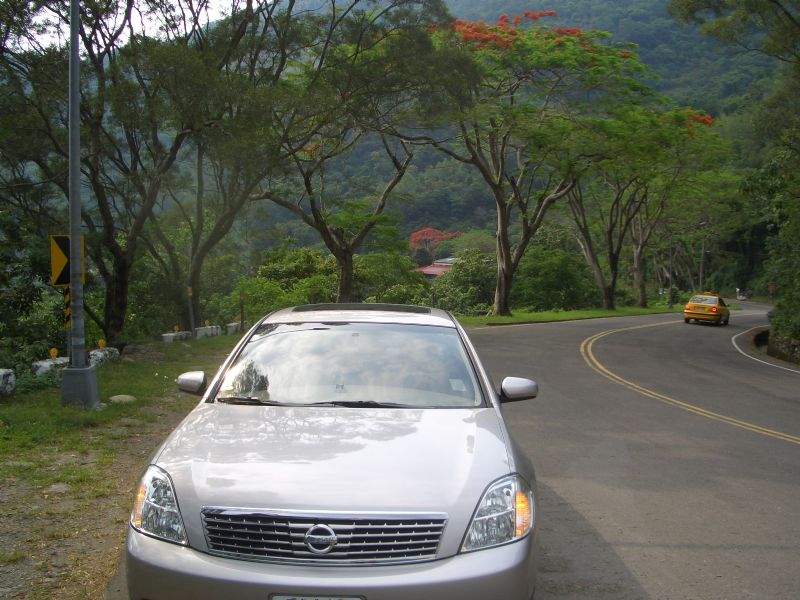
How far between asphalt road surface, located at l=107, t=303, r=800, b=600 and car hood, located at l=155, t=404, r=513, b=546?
120 centimetres

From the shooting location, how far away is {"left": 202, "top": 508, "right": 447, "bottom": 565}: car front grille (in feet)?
11.3

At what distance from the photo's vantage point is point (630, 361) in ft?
66.6

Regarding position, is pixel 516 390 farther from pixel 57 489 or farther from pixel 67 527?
pixel 57 489

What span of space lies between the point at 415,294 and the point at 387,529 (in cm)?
3744

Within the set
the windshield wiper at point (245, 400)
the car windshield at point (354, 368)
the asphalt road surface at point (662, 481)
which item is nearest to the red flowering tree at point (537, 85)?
the asphalt road surface at point (662, 481)

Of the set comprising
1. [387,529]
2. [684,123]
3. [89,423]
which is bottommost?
[89,423]

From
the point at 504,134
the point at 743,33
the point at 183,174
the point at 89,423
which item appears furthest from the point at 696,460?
the point at 504,134

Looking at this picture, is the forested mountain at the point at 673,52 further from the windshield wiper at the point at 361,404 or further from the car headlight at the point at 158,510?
the car headlight at the point at 158,510

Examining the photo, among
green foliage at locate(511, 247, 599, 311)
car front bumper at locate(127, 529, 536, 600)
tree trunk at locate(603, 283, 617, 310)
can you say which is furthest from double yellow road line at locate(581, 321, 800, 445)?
green foliage at locate(511, 247, 599, 311)

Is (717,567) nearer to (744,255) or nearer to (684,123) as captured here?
(684,123)

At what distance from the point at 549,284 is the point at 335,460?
50.5 m

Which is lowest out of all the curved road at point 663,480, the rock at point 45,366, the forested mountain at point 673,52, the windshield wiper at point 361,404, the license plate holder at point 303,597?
the curved road at point 663,480

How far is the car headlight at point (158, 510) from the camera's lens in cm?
365

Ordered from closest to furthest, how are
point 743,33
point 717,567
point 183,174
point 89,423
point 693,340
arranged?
point 717,567
point 89,423
point 743,33
point 183,174
point 693,340
